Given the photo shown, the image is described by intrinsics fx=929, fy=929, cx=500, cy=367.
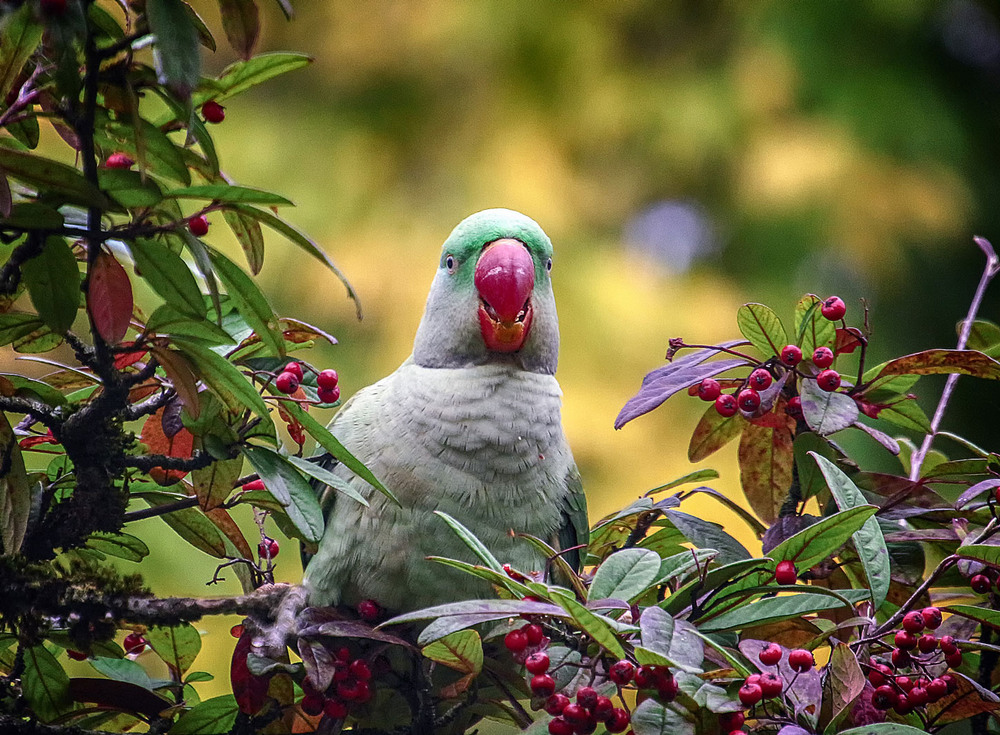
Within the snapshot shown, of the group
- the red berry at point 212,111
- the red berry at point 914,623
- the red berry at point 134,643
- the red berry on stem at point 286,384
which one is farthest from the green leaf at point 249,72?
the red berry at point 914,623

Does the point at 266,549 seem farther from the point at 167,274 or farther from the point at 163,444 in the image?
the point at 167,274

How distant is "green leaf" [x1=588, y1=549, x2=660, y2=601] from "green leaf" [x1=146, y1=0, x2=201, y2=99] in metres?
0.63

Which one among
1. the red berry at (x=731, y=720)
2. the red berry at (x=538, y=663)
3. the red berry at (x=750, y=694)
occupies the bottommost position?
the red berry at (x=731, y=720)

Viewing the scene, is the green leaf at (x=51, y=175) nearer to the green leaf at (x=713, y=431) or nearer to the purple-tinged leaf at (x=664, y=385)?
the purple-tinged leaf at (x=664, y=385)

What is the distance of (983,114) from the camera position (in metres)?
5.11

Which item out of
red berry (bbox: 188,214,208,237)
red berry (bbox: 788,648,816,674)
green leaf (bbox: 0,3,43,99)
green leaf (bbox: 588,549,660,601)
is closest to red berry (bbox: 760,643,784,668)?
red berry (bbox: 788,648,816,674)

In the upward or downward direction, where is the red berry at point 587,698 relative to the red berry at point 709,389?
downward

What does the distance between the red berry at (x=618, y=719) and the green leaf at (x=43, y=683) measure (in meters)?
0.66

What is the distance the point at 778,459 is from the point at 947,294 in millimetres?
4049

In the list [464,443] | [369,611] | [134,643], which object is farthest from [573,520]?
[134,643]

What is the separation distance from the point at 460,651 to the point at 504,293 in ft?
2.21

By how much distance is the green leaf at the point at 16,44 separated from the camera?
0.82 m

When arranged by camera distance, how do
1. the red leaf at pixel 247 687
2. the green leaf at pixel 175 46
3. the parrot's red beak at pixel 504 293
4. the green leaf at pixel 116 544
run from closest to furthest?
1. the green leaf at pixel 175 46
2. the red leaf at pixel 247 687
3. the green leaf at pixel 116 544
4. the parrot's red beak at pixel 504 293

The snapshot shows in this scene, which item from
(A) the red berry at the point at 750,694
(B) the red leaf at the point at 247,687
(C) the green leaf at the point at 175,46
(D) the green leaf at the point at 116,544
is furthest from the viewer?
(D) the green leaf at the point at 116,544
